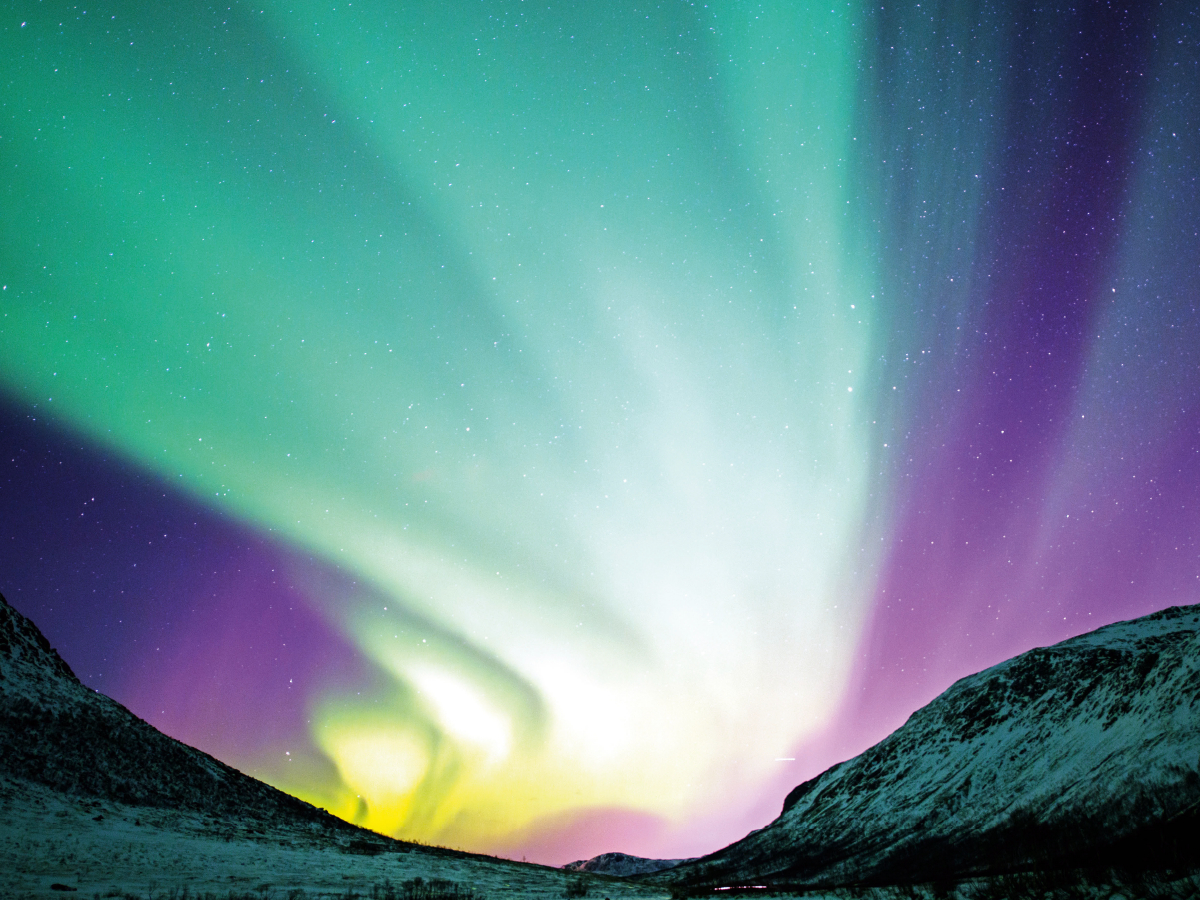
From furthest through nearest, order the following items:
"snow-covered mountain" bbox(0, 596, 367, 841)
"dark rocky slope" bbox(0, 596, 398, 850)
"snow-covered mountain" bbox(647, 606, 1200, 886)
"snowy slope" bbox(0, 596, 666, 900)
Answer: "snow-covered mountain" bbox(647, 606, 1200, 886), "snow-covered mountain" bbox(0, 596, 367, 841), "dark rocky slope" bbox(0, 596, 398, 850), "snowy slope" bbox(0, 596, 666, 900)

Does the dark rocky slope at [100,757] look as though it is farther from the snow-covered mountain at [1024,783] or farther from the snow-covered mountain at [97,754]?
the snow-covered mountain at [1024,783]

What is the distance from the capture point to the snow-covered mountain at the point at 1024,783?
47906mm

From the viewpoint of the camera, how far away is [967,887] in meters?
18.1

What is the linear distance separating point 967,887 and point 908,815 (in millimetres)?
88711

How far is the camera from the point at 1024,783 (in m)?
77.2

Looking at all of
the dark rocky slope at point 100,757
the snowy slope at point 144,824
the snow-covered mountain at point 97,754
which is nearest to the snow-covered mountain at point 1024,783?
the snowy slope at point 144,824

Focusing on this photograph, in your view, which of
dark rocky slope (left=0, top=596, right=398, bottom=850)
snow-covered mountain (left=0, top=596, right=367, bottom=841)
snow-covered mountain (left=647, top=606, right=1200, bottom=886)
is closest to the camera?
dark rocky slope (left=0, top=596, right=398, bottom=850)

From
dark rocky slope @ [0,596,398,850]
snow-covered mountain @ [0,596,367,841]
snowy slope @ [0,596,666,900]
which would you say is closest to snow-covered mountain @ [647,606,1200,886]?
snowy slope @ [0,596,666,900]

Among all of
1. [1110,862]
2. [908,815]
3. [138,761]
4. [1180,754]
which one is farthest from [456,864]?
[908,815]

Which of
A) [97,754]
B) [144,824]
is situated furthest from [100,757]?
[144,824]

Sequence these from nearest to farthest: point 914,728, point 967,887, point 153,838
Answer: point 967,887, point 153,838, point 914,728

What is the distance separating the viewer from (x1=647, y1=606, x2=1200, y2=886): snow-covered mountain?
1886 inches

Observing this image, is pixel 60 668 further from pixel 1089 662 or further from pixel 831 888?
pixel 1089 662

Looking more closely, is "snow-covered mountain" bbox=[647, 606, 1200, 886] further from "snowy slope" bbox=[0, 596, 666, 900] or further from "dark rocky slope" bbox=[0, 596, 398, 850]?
"dark rocky slope" bbox=[0, 596, 398, 850]
